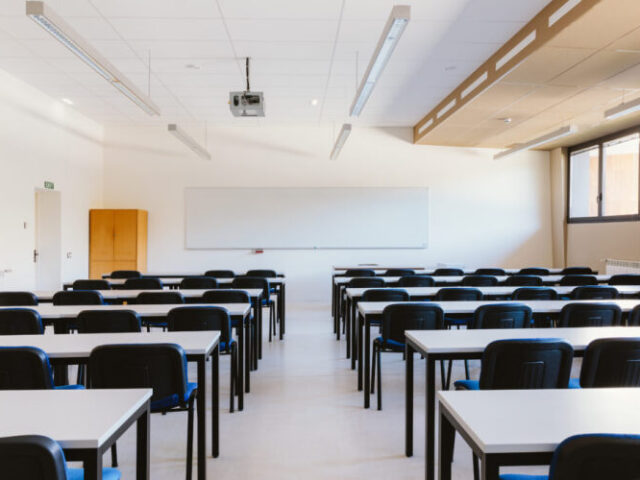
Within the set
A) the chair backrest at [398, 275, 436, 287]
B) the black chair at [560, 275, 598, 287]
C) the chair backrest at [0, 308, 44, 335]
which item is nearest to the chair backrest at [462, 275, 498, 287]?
the chair backrest at [398, 275, 436, 287]

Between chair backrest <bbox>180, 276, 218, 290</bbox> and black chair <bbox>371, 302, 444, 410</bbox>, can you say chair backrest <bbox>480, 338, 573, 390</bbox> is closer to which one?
black chair <bbox>371, 302, 444, 410</bbox>

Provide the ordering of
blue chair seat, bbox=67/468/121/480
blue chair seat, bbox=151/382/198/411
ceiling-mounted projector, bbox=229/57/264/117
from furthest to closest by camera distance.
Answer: ceiling-mounted projector, bbox=229/57/264/117, blue chair seat, bbox=151/382/198/411, blue chair seat, bbox=67/468/121/480

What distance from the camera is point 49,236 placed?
25.8 feet

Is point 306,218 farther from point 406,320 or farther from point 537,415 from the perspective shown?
point 537,415

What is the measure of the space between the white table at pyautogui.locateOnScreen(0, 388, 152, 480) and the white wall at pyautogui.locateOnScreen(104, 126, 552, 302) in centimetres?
787

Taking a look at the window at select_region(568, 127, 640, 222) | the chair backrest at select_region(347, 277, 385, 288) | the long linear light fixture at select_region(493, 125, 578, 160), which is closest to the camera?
the chair backrest at select_region(347, 277, 385, 288)

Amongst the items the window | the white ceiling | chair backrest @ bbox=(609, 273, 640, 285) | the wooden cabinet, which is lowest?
chair backrest @ bbox=(609, 273, 640, 285)

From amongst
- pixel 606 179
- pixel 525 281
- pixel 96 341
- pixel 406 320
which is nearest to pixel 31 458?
pixel 96 341

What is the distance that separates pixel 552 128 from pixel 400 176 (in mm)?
2979

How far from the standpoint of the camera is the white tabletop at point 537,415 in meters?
1.16

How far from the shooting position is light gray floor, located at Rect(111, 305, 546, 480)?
95.4 inches

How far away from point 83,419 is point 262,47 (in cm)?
502

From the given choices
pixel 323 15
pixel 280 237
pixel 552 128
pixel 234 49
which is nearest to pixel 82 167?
pixel 280 237

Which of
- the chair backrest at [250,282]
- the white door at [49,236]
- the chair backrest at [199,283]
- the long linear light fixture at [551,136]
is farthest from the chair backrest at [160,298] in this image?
the long linear light fixture at [551,136]
